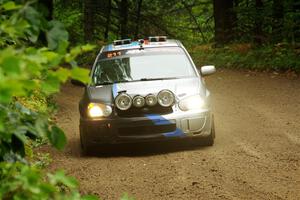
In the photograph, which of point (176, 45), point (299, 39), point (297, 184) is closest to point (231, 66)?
point (299, 39)

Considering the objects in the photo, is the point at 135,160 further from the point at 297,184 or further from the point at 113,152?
the point at 297,184

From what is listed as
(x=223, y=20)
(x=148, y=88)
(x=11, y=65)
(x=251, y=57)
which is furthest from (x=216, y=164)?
(x=223, y=20)

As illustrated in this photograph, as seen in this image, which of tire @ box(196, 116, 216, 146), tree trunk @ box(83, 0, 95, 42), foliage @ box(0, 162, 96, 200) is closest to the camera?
foliage @ box(0, 162, 96, 200)

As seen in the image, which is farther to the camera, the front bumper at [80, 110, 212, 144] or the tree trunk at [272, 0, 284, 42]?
the tree trunk at [272, 0, 284, 42]

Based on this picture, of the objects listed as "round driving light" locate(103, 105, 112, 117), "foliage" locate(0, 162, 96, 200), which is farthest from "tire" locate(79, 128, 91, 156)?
"foliage" locate(0, 162, 96, 200)

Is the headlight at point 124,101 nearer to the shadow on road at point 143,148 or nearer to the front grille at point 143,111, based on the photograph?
the front grille at point 143,111

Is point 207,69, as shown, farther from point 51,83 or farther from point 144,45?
point 51,83

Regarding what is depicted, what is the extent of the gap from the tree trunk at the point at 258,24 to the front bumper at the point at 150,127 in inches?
574

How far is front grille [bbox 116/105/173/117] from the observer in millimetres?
9016

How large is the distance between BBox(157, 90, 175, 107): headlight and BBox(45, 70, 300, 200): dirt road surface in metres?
0.76

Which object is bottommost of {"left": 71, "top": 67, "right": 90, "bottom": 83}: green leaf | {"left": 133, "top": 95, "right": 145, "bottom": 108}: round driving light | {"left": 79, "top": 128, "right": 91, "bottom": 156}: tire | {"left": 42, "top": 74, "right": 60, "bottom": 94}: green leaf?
{"left": 79, "top": 128, "right": 91, "bottom": 156}: tire

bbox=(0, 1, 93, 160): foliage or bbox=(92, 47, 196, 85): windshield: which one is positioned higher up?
bbox=(0, 1, 93, 160): foliage

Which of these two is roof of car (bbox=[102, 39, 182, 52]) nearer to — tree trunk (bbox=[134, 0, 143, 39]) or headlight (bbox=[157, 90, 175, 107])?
headlight (bbox=[157, 90, 175, 107])

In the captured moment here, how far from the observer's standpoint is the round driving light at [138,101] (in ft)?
29.3
